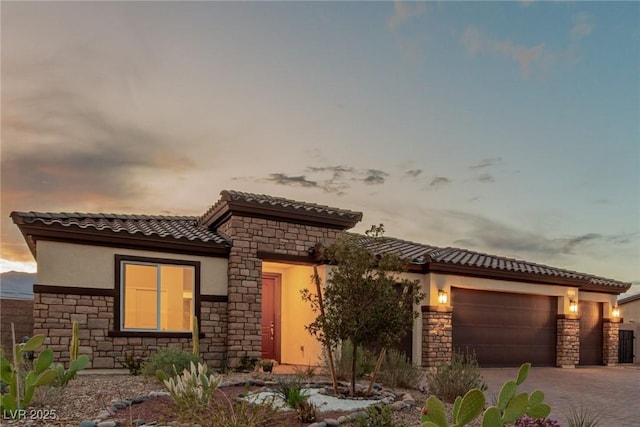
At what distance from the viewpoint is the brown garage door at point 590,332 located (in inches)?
827

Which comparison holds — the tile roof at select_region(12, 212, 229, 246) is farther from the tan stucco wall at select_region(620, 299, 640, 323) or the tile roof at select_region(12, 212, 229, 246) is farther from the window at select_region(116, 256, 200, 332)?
the tan stucco wall at select_region(620, 299, 640, 323)

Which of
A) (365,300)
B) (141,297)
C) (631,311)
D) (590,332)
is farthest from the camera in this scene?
(631,311)

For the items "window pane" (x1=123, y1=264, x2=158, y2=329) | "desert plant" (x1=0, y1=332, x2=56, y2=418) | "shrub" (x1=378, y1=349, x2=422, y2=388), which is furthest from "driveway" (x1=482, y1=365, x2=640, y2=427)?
"window pane" (x1=123, y1=264, x2=158, y2=329)

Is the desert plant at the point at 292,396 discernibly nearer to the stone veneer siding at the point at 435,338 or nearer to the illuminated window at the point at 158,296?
the illuminated window at the point at 158,296

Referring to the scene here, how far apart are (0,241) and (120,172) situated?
3.84 metres

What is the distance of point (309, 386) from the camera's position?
10609mm

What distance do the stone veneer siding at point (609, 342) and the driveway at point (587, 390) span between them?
122 inches

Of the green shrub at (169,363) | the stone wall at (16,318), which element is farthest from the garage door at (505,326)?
the stone wall at (16,318)

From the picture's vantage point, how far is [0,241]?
15.0 metres

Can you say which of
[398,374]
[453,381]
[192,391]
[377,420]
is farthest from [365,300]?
[192,391]

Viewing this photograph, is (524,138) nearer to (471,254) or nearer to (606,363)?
(471,254)

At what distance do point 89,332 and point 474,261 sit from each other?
1212 centimetres

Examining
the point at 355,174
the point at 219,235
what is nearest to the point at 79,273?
the point at 219,235

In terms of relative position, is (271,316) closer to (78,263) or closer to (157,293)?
(157,293)
